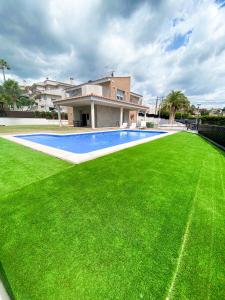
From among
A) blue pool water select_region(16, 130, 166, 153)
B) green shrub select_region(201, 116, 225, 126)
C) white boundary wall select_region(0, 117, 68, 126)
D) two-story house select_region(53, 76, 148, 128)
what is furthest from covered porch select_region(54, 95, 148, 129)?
green shrub select_region(201, 116, 225, 126)

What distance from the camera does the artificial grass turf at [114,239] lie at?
1455 millimetres

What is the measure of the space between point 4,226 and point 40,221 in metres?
0.53

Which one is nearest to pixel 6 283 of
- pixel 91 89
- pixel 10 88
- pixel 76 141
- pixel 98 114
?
pixel 76 141

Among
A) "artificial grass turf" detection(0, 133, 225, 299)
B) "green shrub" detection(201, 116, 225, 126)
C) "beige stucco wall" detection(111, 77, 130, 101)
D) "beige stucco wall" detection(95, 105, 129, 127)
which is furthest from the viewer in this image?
"beige stucco wall" detection(111, 77, 130, 101)

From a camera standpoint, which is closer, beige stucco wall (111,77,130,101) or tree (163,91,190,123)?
beige stucco wall (111,77,130,101)

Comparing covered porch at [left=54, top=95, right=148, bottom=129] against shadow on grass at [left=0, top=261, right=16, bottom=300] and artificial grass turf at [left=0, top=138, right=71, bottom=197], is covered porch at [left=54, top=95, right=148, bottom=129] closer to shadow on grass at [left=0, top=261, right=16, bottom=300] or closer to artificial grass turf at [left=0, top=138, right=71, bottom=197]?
artificial grass turf at [left=0, top=138, right=71, bottom=197]

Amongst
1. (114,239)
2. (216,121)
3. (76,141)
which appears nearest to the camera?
(114,239)

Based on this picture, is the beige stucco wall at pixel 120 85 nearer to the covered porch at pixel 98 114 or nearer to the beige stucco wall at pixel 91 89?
the beige stucco wall at pixel 91 89

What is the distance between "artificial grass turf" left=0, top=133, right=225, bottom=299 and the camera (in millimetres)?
1455

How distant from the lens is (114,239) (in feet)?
6.62

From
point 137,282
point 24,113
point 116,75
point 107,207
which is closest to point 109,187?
point 107,207

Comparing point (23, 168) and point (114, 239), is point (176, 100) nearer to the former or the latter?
point (23, 168)

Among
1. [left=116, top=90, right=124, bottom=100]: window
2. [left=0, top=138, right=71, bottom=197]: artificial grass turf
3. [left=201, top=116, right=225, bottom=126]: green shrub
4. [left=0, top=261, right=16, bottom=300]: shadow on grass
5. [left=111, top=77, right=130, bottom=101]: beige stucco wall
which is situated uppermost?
[left=111, top=77, right=130, bottom=101]: beige stucco wall

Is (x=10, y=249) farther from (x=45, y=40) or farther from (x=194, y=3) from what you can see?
(x=45, y=40)
